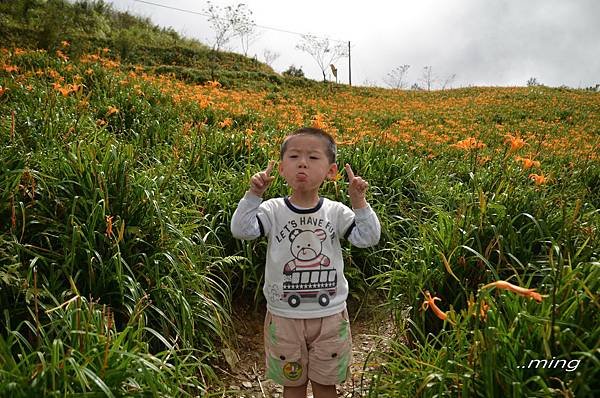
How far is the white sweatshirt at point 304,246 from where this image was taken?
6.21 feet

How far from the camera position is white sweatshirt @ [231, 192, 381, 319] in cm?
189

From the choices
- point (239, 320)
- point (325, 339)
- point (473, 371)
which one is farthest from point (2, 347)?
point (239, 320)

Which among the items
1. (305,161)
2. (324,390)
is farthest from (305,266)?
(324,390)

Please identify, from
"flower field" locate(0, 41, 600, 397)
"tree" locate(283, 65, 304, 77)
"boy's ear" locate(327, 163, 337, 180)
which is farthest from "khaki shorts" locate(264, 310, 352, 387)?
"tree" locate(283, 65, 304, 77)

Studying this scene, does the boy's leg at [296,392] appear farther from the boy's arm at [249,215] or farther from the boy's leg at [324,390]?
the boy's arm at [249,215]

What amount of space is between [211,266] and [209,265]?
0.02 meters

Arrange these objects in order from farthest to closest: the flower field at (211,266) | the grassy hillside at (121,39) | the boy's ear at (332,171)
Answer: the grassy hillside at (121,39) < the boy's ear at (332,171) < the flower field at (211,266)

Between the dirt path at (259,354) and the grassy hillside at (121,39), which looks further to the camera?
the grassy hillside at (121,39)

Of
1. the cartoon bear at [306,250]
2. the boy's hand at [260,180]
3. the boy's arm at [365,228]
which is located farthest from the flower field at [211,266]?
the boy's hand at [260,180]

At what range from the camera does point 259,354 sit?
276 cm

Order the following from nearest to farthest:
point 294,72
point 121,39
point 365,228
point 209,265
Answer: point 365,228, point 209,265, point 121,39, point 294,72

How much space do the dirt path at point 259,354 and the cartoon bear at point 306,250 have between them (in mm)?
520

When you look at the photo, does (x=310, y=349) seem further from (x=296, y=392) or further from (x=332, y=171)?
(x=332, y=171)

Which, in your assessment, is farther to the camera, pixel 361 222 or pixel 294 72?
pixel 294 72
